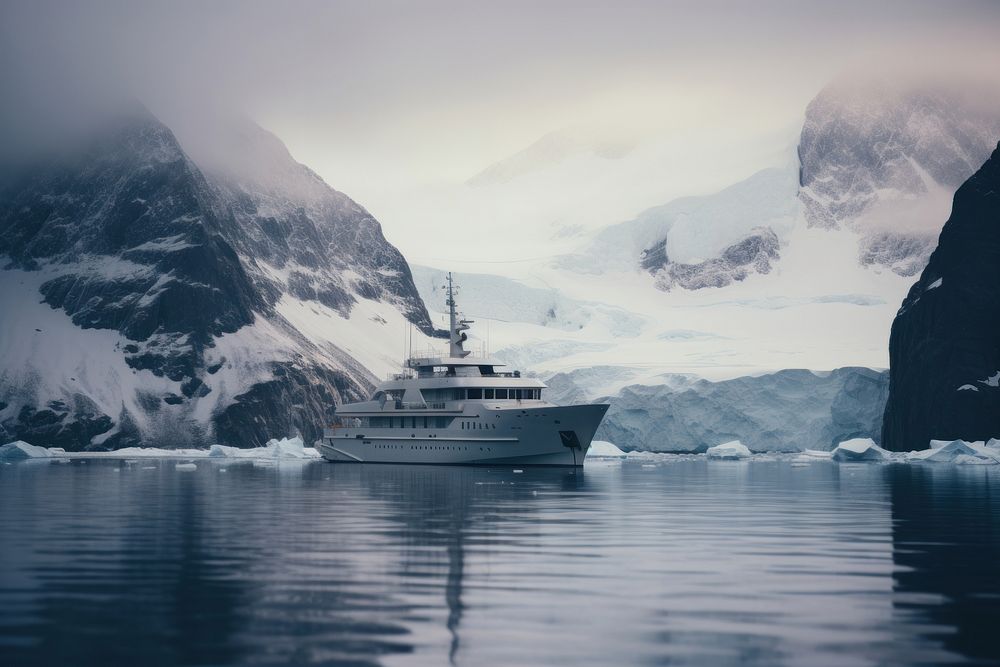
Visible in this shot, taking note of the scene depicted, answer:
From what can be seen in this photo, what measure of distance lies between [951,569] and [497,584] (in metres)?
9.89

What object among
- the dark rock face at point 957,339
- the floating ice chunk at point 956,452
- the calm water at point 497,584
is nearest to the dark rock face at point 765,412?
the dark rock face at point 957,339

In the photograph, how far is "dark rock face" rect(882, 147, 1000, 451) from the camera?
404ft

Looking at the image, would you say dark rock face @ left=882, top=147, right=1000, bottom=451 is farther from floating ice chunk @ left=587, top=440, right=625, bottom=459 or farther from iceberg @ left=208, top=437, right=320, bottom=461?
iceberg @ left=208, top=437, right=320, bottom=461

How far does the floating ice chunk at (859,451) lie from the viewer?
112000 millimetres

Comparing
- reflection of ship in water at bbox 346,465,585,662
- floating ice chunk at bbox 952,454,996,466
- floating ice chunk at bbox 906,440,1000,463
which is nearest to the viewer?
reflection of ship in water at bbox 346,465,585,662

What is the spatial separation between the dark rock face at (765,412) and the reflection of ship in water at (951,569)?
315 feet

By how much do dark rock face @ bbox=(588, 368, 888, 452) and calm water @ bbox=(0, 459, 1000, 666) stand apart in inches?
3982

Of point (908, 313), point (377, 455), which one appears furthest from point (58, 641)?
point (908, 313)

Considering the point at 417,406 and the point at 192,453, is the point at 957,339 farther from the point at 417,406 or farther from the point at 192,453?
the point at 192,453

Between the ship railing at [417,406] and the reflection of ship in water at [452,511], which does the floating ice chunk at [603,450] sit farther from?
the reflection of ship in water at [452,511]

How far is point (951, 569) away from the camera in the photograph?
2612 cm

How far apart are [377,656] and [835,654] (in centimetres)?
630

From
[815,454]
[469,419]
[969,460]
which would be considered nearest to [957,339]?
[815,454]

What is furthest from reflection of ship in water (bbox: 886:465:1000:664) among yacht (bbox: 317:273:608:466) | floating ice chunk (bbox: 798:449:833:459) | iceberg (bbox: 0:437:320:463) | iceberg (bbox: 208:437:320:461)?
iceberg (bbox: 0:437:320:463)
